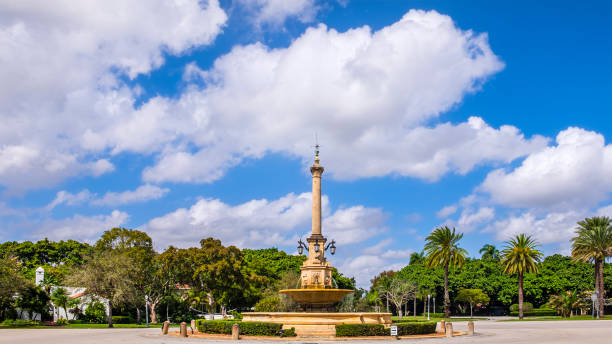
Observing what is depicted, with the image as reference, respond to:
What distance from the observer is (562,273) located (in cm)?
7181

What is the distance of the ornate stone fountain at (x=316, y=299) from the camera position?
27.8 m

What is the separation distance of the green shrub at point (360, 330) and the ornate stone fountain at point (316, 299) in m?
0.56

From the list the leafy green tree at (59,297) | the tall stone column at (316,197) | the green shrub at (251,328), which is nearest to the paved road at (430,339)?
the green shrub at (251,328)

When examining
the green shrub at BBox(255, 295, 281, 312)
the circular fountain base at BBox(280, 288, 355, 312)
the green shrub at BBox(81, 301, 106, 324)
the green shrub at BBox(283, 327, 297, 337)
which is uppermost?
the circular fountain base at BBox(280, 288, 355, 312)

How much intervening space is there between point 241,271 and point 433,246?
24763mm

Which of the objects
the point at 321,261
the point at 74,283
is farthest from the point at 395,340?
the point at 74,283

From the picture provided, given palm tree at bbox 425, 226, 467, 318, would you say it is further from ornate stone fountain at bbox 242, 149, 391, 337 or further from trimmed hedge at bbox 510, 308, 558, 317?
ornate stone fountain at bbox 242, 149, 391, 337

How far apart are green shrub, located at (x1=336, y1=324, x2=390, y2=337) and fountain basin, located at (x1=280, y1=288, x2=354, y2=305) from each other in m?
5.20

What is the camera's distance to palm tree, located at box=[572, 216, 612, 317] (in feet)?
185

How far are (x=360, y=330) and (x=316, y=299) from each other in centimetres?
652

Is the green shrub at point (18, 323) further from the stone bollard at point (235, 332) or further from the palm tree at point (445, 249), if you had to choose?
the palm tree at point (445, 249)

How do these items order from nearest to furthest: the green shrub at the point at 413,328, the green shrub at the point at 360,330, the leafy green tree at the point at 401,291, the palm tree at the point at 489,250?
the green shrub at the point at 360,330, the green shrub at the point at 413,328, the leafy green tree at the point at 401,291, the palm tree at the point at 489,250

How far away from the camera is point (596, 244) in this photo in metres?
56.8

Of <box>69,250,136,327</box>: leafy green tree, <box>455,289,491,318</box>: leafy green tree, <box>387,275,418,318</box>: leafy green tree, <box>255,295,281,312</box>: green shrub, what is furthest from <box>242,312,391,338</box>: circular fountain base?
<box>387,275,418,318</box>: leafy green tree
